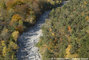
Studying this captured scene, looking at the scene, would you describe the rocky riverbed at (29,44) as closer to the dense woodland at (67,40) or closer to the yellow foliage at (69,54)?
the dense woodland at (67,40)

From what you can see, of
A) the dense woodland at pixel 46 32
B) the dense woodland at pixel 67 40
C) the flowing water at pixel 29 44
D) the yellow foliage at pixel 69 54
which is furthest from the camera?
the flowing water at pixel 29 44

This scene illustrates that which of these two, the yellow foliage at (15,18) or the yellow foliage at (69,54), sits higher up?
the yellow foliage at (15,18)

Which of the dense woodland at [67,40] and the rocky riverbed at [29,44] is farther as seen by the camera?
the rocky riverbed at [29,44]

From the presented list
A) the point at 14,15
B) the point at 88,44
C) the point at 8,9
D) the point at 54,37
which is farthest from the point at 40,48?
the point at 8,9

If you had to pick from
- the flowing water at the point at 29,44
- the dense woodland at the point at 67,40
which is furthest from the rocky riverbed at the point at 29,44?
the dense woodland at the point at 67,40

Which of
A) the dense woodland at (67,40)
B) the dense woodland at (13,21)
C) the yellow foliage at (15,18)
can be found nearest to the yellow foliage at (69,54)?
the dense woodland at (67,40)

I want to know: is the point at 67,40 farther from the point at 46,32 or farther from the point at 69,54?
the point at 46,32

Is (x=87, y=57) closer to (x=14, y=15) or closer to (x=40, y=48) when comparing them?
(x=40, y=48)

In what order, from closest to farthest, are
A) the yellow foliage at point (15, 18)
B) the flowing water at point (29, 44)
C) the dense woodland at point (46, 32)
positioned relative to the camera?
1. the dense woodland at point (46, 32)
2. the flowing water at point (29, 44)
3. the yellow foliage at point (15, 18)
